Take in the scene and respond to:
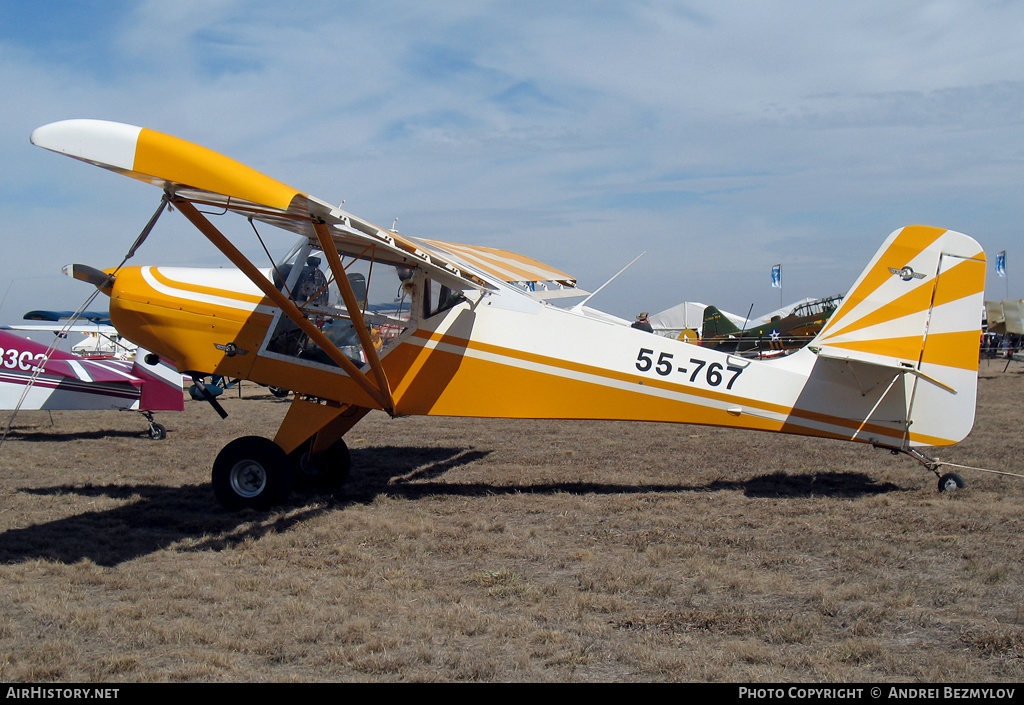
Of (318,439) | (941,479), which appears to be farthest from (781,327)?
(318,439)

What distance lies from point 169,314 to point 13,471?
Answer: 3587 millimetres

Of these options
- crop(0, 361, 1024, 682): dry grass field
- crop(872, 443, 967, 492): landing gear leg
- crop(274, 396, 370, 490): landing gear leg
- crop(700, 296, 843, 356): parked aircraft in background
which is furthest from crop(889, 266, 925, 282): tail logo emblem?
crop(700, 296, 843, 356): parked aircraft in background

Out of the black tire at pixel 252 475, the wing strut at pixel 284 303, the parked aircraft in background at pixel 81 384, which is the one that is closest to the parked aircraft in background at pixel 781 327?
the parked aircraft in background at pixel 81 384

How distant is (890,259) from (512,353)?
11.7ft

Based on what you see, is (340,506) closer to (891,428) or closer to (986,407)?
(891,428)

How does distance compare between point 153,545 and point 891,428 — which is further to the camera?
point 891,428

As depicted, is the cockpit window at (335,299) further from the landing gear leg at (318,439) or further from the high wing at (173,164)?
the high wing at (173,164)

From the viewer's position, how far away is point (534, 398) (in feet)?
21.9

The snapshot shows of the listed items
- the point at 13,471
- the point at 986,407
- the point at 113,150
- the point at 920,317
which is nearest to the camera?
the point at 113,150

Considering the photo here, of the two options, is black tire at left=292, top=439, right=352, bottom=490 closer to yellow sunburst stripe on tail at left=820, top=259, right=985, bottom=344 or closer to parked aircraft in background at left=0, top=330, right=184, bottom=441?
parked aircraft in background at left=0, top=330, right=184, bottom=441

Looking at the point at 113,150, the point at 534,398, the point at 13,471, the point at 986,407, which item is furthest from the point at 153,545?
the point at 986,407

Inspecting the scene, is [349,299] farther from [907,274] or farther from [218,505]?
[907,274]

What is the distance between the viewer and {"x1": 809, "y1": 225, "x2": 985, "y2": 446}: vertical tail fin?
20.8ft

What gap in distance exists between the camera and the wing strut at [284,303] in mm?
5125
